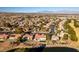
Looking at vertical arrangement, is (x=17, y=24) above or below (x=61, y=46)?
above

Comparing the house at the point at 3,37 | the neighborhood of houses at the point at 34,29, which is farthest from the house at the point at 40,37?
the house at the point at 3,37

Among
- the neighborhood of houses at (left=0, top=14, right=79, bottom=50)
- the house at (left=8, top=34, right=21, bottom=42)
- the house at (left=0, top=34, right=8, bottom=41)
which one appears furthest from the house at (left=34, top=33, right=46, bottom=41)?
the house at (left=0, top=34, right=8, bottom=41)

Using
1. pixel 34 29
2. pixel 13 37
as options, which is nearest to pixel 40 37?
pixel 34 29

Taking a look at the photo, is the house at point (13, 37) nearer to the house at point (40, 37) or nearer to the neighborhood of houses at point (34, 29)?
the neighborhood of houses at point (34, 29)

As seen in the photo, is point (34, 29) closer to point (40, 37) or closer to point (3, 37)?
point (40, 37)

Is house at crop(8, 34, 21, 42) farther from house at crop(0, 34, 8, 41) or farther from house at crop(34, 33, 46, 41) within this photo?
house at crop(34, 33, 46, 41)

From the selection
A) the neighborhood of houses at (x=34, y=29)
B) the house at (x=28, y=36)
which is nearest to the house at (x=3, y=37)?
the neighborhood of houses at (x=34, y=29)

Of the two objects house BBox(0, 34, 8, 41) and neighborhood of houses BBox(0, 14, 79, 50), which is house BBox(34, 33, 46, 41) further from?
house BBox(0, 34, 8, 41)

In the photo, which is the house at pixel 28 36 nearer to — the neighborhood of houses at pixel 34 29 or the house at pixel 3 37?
the neighborhood of houses at pixel 34 29

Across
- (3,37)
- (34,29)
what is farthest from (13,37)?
(34,29)
